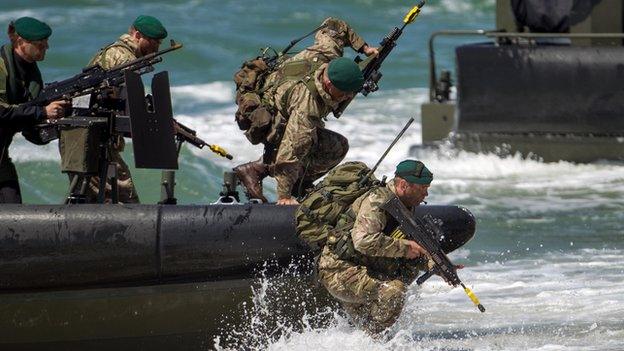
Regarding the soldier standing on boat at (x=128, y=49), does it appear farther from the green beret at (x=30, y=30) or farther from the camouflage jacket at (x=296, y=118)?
the camouflage jacket at (x=296, y=118)

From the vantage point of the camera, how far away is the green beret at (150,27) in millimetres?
10156

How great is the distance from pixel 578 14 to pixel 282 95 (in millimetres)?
7025

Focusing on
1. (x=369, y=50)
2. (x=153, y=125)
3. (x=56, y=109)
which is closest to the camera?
(x=56, y=109)

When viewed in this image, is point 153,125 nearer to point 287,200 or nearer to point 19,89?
point 19,89

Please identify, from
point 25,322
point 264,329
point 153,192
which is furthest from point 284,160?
point 153,192

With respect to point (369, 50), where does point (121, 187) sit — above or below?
below

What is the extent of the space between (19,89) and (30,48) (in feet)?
0.76

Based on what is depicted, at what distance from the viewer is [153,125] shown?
961 centimetres

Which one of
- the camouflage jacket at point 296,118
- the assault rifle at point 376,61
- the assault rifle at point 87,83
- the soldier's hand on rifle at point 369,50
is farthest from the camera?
the soldier's hand on rifle at point 369,50

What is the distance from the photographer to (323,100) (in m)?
10.0

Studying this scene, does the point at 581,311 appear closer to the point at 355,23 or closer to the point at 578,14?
the point at 578,14

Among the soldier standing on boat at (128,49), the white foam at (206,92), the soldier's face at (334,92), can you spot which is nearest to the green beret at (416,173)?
the soldier's face at (334,92)

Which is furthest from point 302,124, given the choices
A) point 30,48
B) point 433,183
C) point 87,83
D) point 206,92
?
point 206,92

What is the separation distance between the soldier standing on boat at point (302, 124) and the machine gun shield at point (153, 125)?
0.69m
